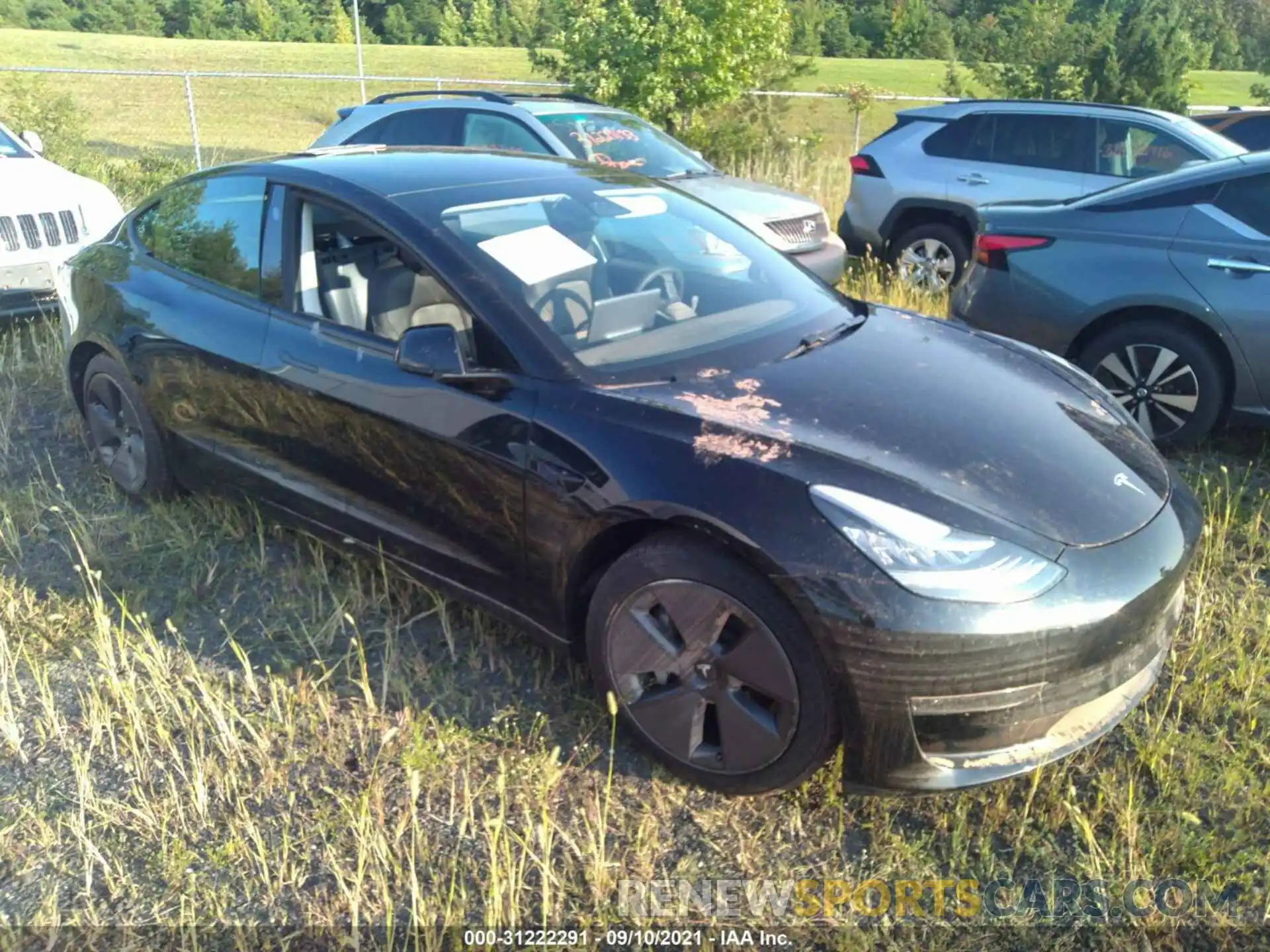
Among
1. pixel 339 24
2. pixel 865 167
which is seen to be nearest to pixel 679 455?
pixel 865 167

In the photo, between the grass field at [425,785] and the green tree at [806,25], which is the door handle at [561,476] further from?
the green tree at [806,25]

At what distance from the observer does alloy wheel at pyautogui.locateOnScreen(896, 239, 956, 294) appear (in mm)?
7961

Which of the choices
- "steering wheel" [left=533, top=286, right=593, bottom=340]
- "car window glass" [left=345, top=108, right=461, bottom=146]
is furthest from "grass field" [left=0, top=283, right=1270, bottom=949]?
"car window glass" [left=345, top=108, right=461, bottom=146]

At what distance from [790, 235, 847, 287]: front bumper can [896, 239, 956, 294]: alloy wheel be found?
0.51m

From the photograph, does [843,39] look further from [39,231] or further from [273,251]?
[273,251]

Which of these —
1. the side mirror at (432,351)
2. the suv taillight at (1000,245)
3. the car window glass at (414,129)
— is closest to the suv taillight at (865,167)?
the car window glass at (414,129)

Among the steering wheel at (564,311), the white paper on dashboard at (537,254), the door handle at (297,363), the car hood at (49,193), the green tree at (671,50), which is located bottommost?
the door handle at (297,363)

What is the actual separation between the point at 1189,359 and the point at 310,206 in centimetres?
382

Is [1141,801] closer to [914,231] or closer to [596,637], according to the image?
[596,637]

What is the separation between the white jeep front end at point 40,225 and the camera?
6.42 metres

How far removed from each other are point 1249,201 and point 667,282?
302cm

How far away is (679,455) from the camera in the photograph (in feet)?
8.42

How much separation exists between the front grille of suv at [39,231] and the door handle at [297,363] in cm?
423

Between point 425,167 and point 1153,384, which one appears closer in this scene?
point 425,167
